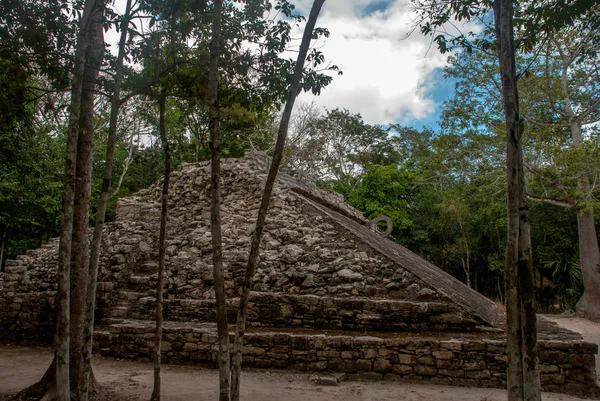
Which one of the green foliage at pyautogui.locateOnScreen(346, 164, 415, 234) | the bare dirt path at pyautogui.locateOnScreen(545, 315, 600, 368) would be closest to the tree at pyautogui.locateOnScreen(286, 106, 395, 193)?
the green foliage at pyautogui.locateOnScreen(346, 164, 415, 234)

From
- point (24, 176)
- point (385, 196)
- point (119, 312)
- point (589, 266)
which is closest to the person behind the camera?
point (119, 312)

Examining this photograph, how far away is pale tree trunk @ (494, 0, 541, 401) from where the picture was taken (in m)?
3.13

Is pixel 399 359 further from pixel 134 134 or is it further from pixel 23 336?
pixel 134 134

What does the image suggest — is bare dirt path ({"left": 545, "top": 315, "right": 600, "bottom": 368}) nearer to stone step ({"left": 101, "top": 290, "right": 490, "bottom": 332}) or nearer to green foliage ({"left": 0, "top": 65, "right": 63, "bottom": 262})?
stone step ({"left": 101, "top": 290, "right": 490, "bottom": 332})

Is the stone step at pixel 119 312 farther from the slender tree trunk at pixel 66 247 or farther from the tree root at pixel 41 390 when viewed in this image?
the slender tree trunk at pixel 66 247

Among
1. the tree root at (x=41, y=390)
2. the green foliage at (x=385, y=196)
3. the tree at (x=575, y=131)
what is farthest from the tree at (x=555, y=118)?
the tree root at (x=41, y=390)

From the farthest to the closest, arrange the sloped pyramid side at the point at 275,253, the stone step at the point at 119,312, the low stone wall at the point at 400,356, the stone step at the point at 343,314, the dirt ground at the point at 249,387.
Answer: the stone step at the point at 119,312 → the sloped pyramid side at the point at 275,253 → the stone step at the point at 343,314 → the low stone wall at the point at 400,356 → the dirt ground at the point at 249,387

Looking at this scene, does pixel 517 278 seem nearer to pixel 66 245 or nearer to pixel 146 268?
pixel 66 245

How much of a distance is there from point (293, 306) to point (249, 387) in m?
1.51

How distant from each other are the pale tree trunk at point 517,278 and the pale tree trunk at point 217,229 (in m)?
2.17

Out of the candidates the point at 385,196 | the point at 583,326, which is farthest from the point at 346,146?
the point at 583,326

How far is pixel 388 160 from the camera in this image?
2609cm

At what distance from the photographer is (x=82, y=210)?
440 cm

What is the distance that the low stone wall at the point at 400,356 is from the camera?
4859 mm
